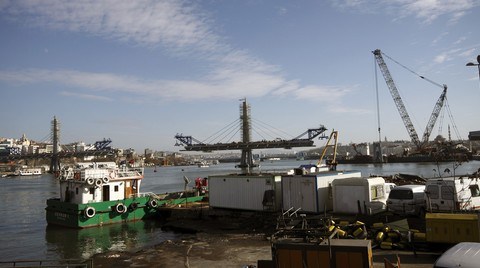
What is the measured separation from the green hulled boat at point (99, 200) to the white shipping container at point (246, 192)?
6.72 m

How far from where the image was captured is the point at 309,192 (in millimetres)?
23141

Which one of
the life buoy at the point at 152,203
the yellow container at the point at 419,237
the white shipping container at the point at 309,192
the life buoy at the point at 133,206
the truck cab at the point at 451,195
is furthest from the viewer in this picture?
the life buoy at the point at 152,203

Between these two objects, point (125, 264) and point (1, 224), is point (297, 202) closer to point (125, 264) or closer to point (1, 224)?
point (125, 264)

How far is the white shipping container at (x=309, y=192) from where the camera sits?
2298 centimetres

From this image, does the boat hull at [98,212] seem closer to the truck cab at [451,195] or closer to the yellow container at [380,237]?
the yellow container at [380,237]

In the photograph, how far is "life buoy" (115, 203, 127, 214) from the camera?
30.5 m

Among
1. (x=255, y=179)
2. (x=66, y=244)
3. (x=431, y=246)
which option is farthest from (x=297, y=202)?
(x=66, y=244)

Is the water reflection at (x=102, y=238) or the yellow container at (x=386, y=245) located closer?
the yellow container at (x=386, y=245)

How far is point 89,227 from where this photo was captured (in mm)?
29281

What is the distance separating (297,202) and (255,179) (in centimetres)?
362

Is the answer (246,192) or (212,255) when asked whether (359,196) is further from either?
(212,255)

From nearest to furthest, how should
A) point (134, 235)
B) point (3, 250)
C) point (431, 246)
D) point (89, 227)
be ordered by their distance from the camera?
point (431, 246) < point (3, 250) < point (134, 235) < point (89, 227)

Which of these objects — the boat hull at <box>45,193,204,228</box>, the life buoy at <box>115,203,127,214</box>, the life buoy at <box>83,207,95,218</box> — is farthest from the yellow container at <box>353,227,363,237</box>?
the life buoy at <box>83,207,95,218</box>

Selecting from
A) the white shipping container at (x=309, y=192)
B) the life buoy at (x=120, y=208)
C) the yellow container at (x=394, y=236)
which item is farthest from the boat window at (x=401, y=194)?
the life buoy at (x=120, y=208)
